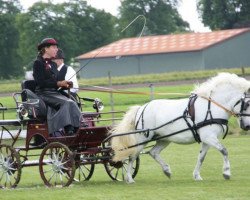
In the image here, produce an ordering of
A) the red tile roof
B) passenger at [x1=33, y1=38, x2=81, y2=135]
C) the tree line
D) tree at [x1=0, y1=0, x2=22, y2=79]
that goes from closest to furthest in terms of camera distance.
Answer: passenger at [x1=33, y1=38, x2=81, y2=135]
the red tile roof
the tree line
tree at [x1=0, y1=0, x2=22, y2=79]

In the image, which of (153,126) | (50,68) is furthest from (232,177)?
(50,68)

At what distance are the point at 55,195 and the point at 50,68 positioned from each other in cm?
227

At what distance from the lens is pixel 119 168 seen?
46.2ft

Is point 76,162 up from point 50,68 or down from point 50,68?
down

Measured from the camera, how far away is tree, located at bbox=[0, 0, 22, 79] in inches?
3524

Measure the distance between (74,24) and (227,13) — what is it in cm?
1569

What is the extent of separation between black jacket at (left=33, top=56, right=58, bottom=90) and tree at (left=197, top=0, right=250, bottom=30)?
75.7m

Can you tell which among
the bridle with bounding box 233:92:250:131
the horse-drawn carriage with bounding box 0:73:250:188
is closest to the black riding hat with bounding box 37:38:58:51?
the horse-drawn carriage with bounding box 0:73:250:188

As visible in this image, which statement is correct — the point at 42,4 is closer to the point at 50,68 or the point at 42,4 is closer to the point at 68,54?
the point at 68,54

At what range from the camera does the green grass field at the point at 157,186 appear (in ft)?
36.7

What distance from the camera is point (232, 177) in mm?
13336

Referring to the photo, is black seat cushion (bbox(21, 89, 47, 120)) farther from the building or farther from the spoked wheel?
the building

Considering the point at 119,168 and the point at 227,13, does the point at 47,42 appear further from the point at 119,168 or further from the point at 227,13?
the point at 227,13

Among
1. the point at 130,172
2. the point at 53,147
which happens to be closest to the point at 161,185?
the point at 130,172
